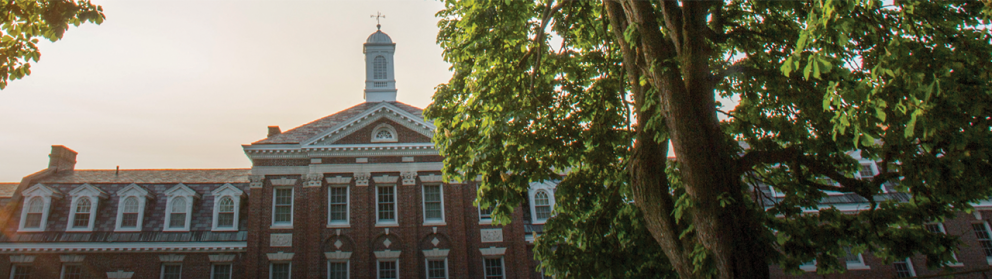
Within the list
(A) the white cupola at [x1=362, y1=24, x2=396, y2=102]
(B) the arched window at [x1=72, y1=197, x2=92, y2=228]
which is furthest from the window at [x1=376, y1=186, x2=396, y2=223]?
(B) the arched window at [x1=72, y1=197, x2=92, y2=228]

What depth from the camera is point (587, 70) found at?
33.3 ft

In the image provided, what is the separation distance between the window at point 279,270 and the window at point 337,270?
5.32ft

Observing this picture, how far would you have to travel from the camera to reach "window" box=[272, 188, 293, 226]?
20.9 meters

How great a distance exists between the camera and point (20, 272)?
2059cm

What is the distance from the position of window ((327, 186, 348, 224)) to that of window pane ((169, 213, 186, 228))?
6.40 metres

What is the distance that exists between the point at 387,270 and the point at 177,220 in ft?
31.1

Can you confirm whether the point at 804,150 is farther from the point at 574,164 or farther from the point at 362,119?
the point at 362,119

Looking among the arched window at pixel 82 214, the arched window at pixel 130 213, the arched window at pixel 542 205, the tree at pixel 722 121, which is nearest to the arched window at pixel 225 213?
the arched window at pixel 130 213

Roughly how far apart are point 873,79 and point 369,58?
25284 mm

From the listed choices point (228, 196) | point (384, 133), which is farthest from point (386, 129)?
point (228, 196)

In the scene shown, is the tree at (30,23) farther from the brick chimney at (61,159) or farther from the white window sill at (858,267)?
the white window sill at (858,267)

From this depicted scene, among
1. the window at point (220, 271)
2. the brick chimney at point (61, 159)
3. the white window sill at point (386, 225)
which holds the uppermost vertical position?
the brick chimney at point (61, 159)

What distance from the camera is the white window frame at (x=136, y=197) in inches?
853

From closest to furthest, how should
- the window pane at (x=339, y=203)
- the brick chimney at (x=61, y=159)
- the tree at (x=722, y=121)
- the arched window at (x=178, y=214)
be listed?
the tree at (x=722, y=121)
the window pane at (x=339, y=203)
the arched window at (x=178, y=214)
the brick chimney at (x=61, y=159)
